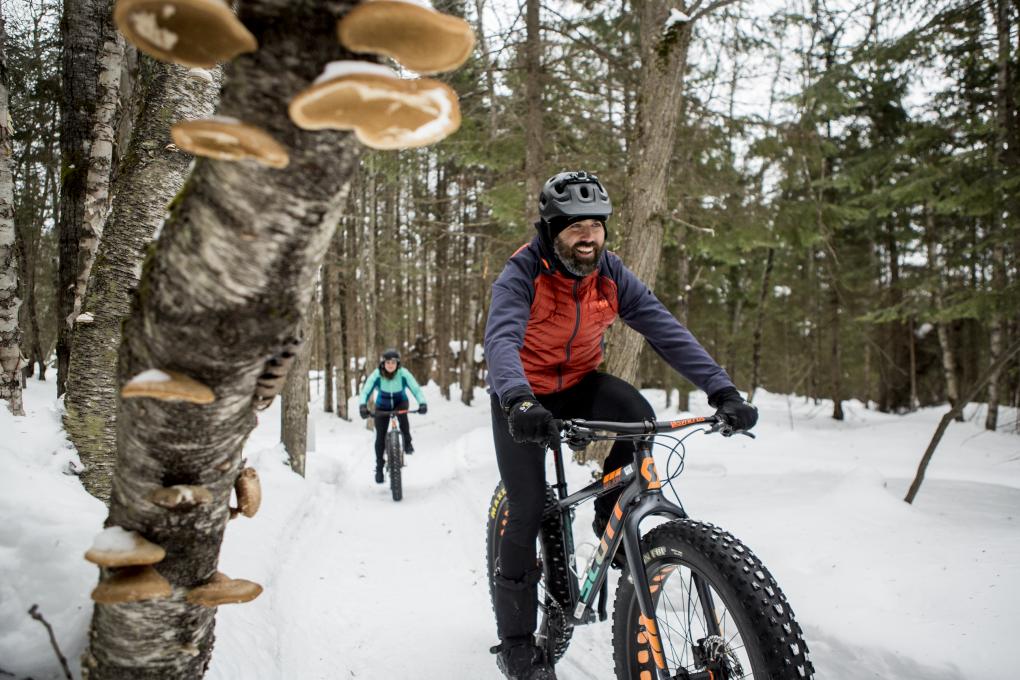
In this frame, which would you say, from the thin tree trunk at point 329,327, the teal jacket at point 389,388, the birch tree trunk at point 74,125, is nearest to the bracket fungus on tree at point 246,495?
the birch tree trunk at point 74,125

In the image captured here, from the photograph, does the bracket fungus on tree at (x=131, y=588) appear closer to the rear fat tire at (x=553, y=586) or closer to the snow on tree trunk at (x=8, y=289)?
the rear fat tire at (x=553, y=586)

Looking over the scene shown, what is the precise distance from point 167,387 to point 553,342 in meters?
2.15

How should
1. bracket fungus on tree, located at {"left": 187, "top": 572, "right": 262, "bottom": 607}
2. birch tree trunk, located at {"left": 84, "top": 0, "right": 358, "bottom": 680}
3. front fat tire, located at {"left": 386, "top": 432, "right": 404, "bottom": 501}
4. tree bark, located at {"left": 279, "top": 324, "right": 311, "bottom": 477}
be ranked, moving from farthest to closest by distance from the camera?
tree bark, located at {"left": 279, "top": 324, "right": 311, "bottom": 477} < front fat tire, located at {"left": 386, "top": 432, "right": 404, "bottom": 501} < bracket fungus on tree, located at {"left": 187, "top": 572, "right": 262, "bottom": 607} < birch tree trunk, located at {"left": 84, "top": 0, "right": 358, "bottom": 680}

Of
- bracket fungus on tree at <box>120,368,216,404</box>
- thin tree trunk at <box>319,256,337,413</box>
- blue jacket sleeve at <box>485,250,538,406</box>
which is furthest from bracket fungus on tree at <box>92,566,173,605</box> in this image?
thin tree trunk at <box>319,256,337,413</box>

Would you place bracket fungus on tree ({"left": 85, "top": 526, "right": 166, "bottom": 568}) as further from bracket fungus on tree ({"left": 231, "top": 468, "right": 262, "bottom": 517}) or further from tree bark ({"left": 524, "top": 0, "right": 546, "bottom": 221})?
tree bark ({"left": 524, "top": 0, "right": 546, "bottom": 221})

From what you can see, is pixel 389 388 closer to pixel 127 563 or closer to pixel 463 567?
pixel 463 567

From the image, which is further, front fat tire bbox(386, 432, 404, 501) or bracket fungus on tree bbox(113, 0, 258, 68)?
front fat tire bbox(386, 432, 404, 501)

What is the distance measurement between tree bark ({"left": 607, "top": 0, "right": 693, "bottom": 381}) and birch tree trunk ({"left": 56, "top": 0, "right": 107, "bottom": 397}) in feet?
17.2

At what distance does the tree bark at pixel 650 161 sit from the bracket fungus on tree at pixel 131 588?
5615 mm

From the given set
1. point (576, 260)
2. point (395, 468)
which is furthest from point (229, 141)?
point (395, 468)

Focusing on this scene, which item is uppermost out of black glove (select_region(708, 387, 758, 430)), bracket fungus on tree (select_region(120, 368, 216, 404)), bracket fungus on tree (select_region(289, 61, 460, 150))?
bracket fungus on tree (select_region(289, 61, 460, 150))

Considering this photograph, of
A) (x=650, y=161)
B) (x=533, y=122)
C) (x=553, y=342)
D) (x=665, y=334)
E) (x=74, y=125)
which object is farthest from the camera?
(x=533, y=122)

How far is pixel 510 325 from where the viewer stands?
2.56 metres

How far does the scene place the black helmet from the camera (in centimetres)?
273
